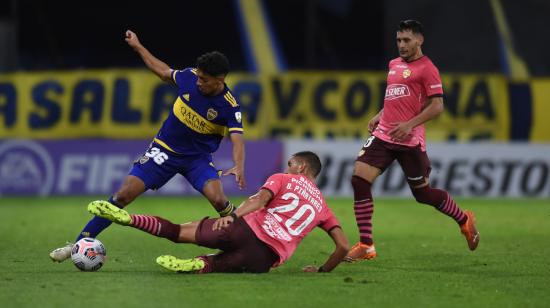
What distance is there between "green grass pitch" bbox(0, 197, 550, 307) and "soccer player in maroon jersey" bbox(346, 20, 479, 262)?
0.41m

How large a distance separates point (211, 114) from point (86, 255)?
180cm

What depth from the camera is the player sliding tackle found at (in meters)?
8.80

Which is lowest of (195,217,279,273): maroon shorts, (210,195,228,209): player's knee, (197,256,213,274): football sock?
(197,256,213,274): football sock

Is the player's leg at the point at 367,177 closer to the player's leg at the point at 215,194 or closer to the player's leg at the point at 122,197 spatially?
the player's leg at the point at 215,194

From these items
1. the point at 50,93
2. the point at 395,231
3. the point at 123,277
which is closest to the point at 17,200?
the point at 50,93

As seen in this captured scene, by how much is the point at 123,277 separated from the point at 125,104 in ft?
41.0

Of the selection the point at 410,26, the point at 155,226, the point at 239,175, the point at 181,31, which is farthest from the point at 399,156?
the point at 181,31

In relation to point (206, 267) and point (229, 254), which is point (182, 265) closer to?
point (206, 267)

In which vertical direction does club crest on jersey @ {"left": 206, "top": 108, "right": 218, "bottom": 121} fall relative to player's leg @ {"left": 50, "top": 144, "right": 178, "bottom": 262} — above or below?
above

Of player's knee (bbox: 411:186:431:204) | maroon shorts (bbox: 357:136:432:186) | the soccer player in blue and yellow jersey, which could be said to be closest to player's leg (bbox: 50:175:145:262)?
the soccer player in blue and yellow jersey

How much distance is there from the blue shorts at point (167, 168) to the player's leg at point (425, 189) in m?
1.95

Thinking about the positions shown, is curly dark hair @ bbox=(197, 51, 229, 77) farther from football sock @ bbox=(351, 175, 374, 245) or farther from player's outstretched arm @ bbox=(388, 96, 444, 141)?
football sock @ bbox=(351, 175, 374, 245)

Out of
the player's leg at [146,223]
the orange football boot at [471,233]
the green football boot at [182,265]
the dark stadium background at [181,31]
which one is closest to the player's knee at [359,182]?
the orange football boot at [471,233]

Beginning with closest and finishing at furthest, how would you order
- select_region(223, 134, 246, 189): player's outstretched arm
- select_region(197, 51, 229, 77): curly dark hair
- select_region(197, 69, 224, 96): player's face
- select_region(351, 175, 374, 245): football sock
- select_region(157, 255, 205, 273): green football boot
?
1. select_region(157, 255, 205, 273): green football boot
2. select_region(223, 134, 246, 189): player's outstretched arm
3. select_region(197, 51, 229, 77): curly dark hair
4. select_region(197, 69, 224, 96): player's face
5. select_region(351, 175, 374, 245): football sock
